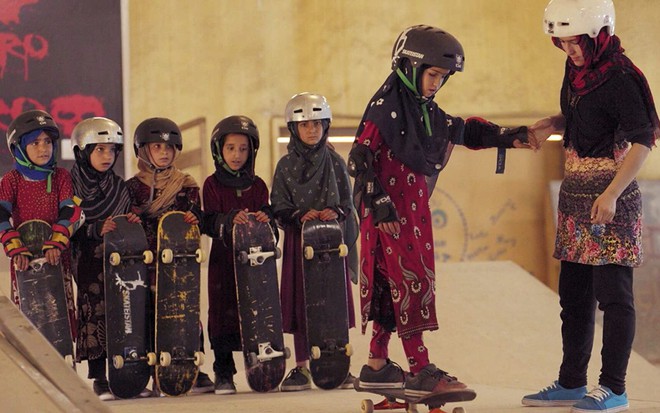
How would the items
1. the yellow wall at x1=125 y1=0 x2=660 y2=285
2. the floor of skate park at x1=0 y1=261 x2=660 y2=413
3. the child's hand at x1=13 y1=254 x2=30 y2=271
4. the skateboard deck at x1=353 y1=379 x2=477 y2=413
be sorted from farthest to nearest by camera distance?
1. the yellow wall at x1=125 y1=0 x2=660 y2=285
2. the child's hand at x1=13 y1=254 x2=30 y2=271
3. the skateboard deck at x1=353 y1=379 x2=477 y2=413
4. the floor of skate park at x1=0 y1=261 x2=660 y2=413

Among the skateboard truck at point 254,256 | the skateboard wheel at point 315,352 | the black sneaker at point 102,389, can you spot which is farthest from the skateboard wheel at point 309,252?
the black sneaker at point 102,389

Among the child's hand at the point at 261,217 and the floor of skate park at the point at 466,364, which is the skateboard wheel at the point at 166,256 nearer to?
the child's hand at the point at 261,217

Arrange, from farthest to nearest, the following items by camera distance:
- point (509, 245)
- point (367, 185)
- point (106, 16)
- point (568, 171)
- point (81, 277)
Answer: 1. point (509, 245)
2. point (106, 16)
3. point (81, 277)
4. point (568, 171)
5. point (367, 185)

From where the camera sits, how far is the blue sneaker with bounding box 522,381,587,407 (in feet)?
10.8

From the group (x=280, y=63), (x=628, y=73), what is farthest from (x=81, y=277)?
(x=280, y=63)

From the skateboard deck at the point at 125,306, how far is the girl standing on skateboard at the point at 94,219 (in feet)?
0.19

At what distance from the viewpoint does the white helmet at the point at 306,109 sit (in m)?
4.30

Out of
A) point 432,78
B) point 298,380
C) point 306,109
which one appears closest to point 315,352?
point 298,380

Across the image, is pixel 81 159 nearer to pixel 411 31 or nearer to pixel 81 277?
pixel 81 277

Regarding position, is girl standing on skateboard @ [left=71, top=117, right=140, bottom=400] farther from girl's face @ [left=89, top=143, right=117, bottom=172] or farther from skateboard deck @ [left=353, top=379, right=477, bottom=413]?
skateboard deck @ [left=353, top=379, right=477, bottom=413]

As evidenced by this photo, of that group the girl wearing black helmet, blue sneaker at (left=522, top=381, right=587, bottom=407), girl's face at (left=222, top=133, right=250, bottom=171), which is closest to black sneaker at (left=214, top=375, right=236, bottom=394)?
girl's face at (left=222, top=133, right=250, bottom=171)

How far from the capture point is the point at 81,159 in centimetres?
412

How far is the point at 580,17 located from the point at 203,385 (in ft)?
6.81

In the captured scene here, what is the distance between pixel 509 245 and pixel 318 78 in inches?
81.6
